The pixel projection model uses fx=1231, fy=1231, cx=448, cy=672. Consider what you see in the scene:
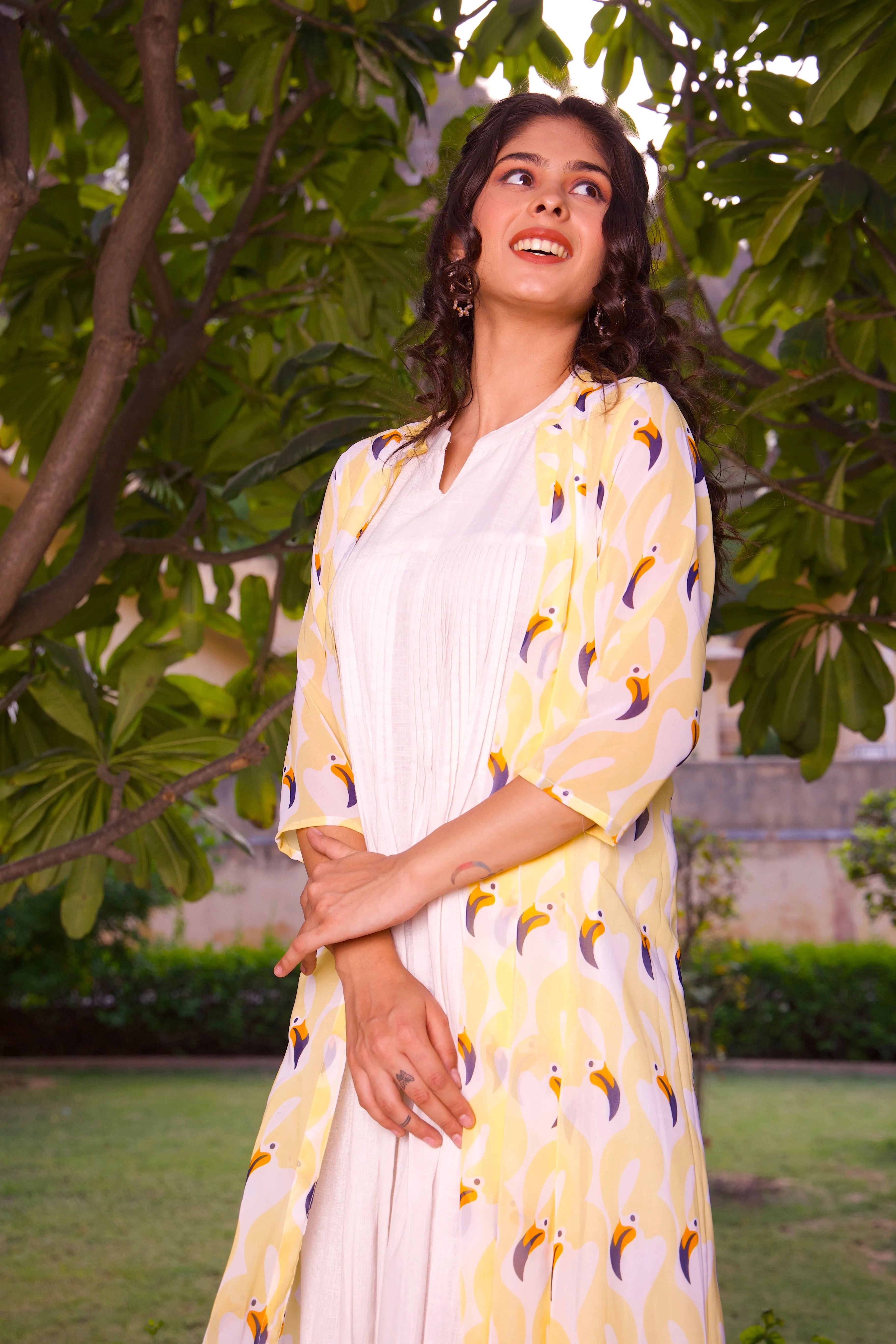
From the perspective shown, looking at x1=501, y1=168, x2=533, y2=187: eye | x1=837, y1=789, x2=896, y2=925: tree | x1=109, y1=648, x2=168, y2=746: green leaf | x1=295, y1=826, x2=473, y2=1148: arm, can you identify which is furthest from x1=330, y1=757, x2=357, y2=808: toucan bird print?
x1=837, y1=789, x2=896, y2=925: tree

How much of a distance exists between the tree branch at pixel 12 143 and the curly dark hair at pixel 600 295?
23.9 inches

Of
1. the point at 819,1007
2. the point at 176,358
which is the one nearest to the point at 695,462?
the point at 176,358

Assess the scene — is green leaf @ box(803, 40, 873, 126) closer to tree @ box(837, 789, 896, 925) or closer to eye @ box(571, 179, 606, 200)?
eye @ box(571, 179, 606, 200)

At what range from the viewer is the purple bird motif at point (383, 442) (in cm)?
129

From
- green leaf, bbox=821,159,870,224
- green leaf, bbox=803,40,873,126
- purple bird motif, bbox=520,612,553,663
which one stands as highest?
green leaf, bbox=803,40,873,126

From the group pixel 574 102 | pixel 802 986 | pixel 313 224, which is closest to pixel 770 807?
pixel 802 986

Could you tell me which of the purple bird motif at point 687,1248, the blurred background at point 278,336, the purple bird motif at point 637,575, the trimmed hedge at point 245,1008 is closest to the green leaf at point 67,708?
the blurred background at point 278,336

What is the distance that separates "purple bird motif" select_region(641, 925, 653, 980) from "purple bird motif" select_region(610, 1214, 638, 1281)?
18 cm

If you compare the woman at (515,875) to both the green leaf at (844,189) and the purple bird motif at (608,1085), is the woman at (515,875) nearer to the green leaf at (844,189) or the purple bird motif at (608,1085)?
the purple bird motif at (608,1085)

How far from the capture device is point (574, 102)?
125cm

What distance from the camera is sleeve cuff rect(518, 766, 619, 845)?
0.95 metres

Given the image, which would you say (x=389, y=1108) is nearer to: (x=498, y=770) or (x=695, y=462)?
(x=498, y=770)

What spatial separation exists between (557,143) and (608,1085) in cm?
88

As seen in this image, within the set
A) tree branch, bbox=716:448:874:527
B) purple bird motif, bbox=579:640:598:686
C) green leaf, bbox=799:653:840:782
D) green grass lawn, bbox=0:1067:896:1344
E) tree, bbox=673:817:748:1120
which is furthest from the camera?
tree, bbox=673:817:748:1120
